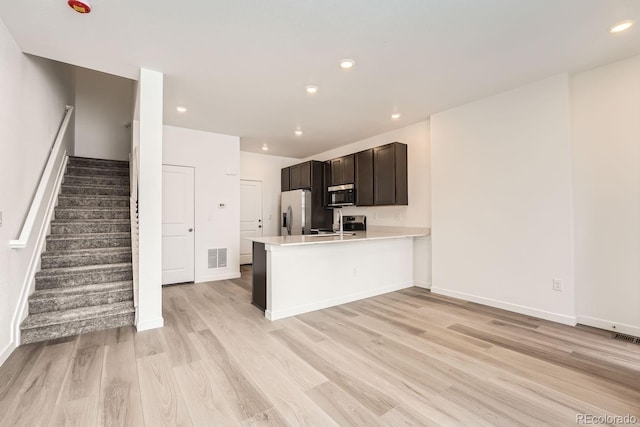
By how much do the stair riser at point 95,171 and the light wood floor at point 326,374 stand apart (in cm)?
326

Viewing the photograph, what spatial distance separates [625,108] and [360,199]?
3523 mm

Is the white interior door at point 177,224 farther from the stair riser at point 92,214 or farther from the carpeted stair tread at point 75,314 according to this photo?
the carpeted stair tread at point 75,314

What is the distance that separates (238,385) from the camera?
6.47ft

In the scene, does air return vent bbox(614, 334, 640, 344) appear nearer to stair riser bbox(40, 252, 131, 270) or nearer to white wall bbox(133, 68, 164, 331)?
white wall bbox(133, 68, 164, 331)

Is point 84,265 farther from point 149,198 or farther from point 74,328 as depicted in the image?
point 149,198

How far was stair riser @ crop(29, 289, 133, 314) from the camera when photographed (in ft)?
9.37

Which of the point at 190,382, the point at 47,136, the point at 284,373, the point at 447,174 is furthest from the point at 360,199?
the point at 47,136

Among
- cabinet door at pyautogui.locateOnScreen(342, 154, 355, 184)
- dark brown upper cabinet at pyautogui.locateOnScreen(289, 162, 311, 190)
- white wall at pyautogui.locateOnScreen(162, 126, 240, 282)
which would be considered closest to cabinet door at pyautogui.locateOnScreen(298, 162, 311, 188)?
dark brown upper cabinet at pyautogui.locateOnScreen(289, 162, 311, 190)

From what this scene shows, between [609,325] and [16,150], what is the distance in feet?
19.9

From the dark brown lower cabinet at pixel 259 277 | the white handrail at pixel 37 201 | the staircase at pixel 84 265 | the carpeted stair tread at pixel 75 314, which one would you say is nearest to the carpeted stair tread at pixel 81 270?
the staircase at pixel 84 265

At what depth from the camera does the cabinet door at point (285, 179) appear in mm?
6793

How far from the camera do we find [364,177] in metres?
5.27

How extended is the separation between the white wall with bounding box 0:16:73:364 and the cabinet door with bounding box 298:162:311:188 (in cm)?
418

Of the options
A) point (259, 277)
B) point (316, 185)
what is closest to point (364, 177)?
point (316, 185)
